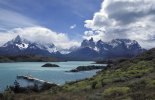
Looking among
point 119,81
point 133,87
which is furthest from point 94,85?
point 133,87

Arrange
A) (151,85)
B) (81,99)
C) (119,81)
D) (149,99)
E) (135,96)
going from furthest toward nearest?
(119,81)
(151,85)
(81,99)
(135,96)
(149,99)

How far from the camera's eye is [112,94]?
32531 mm

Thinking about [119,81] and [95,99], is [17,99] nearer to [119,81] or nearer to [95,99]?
[95,99]

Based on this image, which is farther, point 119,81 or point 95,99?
point 119,81

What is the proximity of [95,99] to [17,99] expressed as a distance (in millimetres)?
7245

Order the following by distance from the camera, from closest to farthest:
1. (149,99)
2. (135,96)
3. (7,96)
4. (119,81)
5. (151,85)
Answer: (149,99) < (135,96) < (7,96) < (151,85) < (119,81)

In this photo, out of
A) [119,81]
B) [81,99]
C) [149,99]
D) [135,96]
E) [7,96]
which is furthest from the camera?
[119,81]

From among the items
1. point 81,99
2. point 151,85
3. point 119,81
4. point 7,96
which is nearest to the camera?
point 81,99

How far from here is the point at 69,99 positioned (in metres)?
28.1

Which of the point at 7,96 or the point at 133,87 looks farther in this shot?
the point at 133,87

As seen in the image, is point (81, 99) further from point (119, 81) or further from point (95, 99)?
point (119, 81)

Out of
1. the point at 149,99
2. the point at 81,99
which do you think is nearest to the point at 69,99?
the point at 81,99

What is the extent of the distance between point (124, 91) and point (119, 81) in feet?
43.5

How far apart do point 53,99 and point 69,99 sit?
1.52 meters
